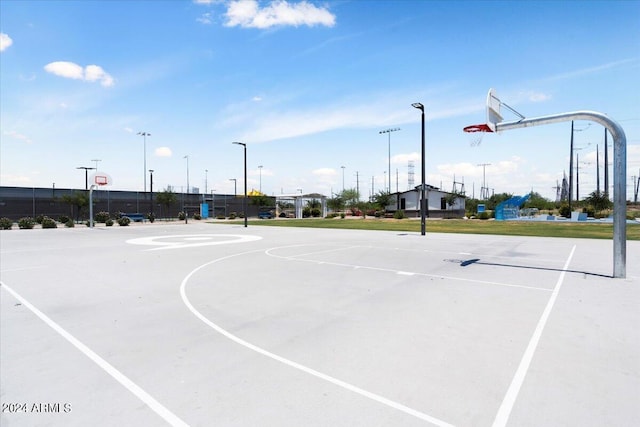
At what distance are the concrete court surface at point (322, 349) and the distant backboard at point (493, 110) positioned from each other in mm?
4695

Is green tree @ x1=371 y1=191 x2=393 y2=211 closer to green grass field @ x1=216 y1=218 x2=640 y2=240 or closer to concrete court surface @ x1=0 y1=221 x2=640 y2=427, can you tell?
green grass field @ x1=216 y1=218 x2=640 y2=240

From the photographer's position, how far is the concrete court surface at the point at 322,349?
3.38 m

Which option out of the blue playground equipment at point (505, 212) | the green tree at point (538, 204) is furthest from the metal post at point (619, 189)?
the green tree at point (538, 204)

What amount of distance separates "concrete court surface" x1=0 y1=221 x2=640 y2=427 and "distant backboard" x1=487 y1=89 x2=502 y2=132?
15.4 ft

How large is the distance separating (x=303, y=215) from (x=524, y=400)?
6209 cm

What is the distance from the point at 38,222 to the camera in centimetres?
3894

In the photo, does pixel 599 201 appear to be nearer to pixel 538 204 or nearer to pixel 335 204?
pixel 538 204

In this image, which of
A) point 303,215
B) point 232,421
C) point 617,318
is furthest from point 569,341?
point 303,215

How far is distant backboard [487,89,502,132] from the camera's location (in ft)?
36.9

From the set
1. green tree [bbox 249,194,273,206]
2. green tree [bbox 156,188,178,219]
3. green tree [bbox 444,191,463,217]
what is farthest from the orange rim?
green tree [bbox 249,194,273,206]

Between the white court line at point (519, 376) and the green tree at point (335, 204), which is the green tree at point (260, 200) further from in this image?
the white court line at point (519, 376)

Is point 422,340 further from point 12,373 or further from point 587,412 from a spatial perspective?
point 12,373

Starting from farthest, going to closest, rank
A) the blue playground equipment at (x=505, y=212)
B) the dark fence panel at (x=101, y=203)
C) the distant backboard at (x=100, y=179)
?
the blue playground equipment at (x=505, y=212) → the dark fence panel at (x=101, y=203) → the distant backboard at (x=100, y=179)

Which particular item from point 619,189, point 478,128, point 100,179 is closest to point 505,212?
point 478,128
